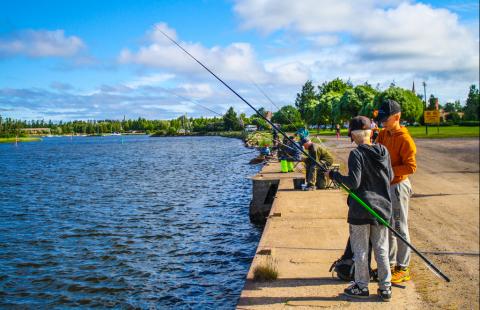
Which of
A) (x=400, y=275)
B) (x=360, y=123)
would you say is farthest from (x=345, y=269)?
(x=360, y=123)

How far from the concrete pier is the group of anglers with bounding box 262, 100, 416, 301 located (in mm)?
229

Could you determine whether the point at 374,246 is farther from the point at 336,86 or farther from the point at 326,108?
the point at 336,86

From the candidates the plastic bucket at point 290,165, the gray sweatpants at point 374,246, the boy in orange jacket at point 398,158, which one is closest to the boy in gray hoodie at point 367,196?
the gray sweatpants at point 374,246

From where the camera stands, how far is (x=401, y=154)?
5699mm

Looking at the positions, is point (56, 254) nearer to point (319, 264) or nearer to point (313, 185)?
point (313, 185)

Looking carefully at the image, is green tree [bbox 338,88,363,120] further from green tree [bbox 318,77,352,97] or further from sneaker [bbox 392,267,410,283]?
sneaker [bbox 392,267,410,283]

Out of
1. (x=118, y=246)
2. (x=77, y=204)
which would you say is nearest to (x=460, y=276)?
(x=118, y=246)

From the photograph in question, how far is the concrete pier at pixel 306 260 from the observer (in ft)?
17.4

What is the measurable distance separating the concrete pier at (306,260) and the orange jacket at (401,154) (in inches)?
59.3

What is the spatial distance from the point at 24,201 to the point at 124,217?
8.13 meters

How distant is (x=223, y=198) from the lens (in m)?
20.7

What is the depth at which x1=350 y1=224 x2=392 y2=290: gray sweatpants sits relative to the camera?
5258 mm

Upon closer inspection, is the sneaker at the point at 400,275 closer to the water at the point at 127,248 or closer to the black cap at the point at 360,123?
the black cap at the point at 360,123

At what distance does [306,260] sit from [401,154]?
2.24 metres
